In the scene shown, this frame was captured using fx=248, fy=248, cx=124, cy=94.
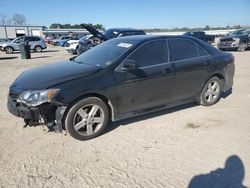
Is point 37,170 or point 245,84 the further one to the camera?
point 245,84

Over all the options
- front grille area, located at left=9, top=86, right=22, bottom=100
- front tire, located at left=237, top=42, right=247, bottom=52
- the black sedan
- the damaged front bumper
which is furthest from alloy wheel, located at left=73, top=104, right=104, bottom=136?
front tire, located at left=237, top=42, right=247, bottom=52

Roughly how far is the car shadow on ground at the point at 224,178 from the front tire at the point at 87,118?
1.78 meters

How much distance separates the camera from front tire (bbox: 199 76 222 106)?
5.57 metres

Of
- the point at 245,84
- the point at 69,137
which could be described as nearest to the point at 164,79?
the point at 69,137

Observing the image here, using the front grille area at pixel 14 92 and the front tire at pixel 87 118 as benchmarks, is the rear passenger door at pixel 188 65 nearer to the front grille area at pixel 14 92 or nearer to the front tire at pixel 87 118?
the front tire at pixel 87 118

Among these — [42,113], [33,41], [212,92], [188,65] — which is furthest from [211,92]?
[33,41]

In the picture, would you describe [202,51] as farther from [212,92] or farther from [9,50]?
[9,50]

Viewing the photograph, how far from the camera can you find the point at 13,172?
3.21 m

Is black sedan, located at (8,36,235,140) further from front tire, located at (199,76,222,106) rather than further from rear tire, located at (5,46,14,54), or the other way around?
rear tire, located at (5,46,14,54)

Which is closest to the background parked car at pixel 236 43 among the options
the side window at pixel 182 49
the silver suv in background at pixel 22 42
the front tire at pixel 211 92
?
the front tire at pixel 211 92

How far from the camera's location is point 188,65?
5.06 m

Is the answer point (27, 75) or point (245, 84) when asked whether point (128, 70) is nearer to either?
point (27, 75)

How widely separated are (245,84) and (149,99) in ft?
15.3

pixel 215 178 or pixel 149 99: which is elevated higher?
pixel 149 99
